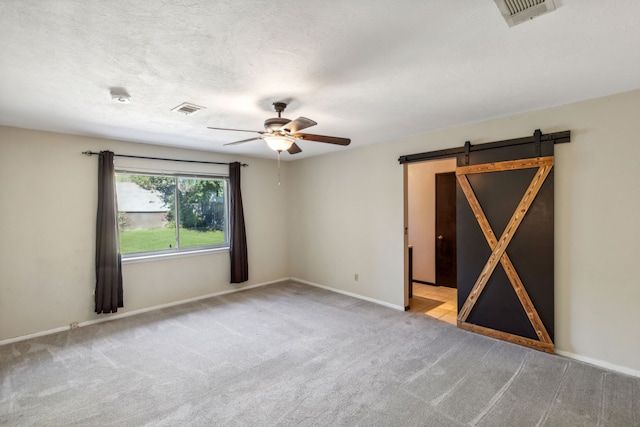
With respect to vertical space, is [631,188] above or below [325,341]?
above

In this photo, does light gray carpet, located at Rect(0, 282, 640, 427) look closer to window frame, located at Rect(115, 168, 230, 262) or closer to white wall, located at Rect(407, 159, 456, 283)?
window frame, located at Rect(115, 168, 230, 262)

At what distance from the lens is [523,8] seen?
1452 mm

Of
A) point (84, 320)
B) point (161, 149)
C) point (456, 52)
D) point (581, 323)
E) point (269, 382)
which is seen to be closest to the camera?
point (456, 52)

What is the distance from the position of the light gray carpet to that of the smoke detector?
8.19ft

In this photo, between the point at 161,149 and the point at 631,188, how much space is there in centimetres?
Answer: 567

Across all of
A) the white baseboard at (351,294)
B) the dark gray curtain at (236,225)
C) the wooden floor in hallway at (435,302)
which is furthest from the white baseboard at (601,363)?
the dark gray curtain at (236,225)

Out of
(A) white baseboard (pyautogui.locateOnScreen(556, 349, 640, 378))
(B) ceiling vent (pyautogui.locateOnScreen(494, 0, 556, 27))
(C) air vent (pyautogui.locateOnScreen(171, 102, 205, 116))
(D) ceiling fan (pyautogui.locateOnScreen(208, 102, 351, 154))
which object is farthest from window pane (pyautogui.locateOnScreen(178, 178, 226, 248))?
(A) white baseboard (pyautogui.locateOnScreen(556, 349, 640, 378))

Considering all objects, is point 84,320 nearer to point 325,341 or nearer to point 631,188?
point 325,341

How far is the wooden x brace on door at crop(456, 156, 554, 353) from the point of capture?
306 cm

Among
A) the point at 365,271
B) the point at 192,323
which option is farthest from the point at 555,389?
the point at 192,323

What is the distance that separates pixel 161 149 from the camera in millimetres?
4598

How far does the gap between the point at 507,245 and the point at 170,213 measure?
4.81 m

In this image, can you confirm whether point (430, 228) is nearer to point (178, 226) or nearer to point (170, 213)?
point (178, 226)

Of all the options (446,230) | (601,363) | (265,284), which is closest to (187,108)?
(265,284)
